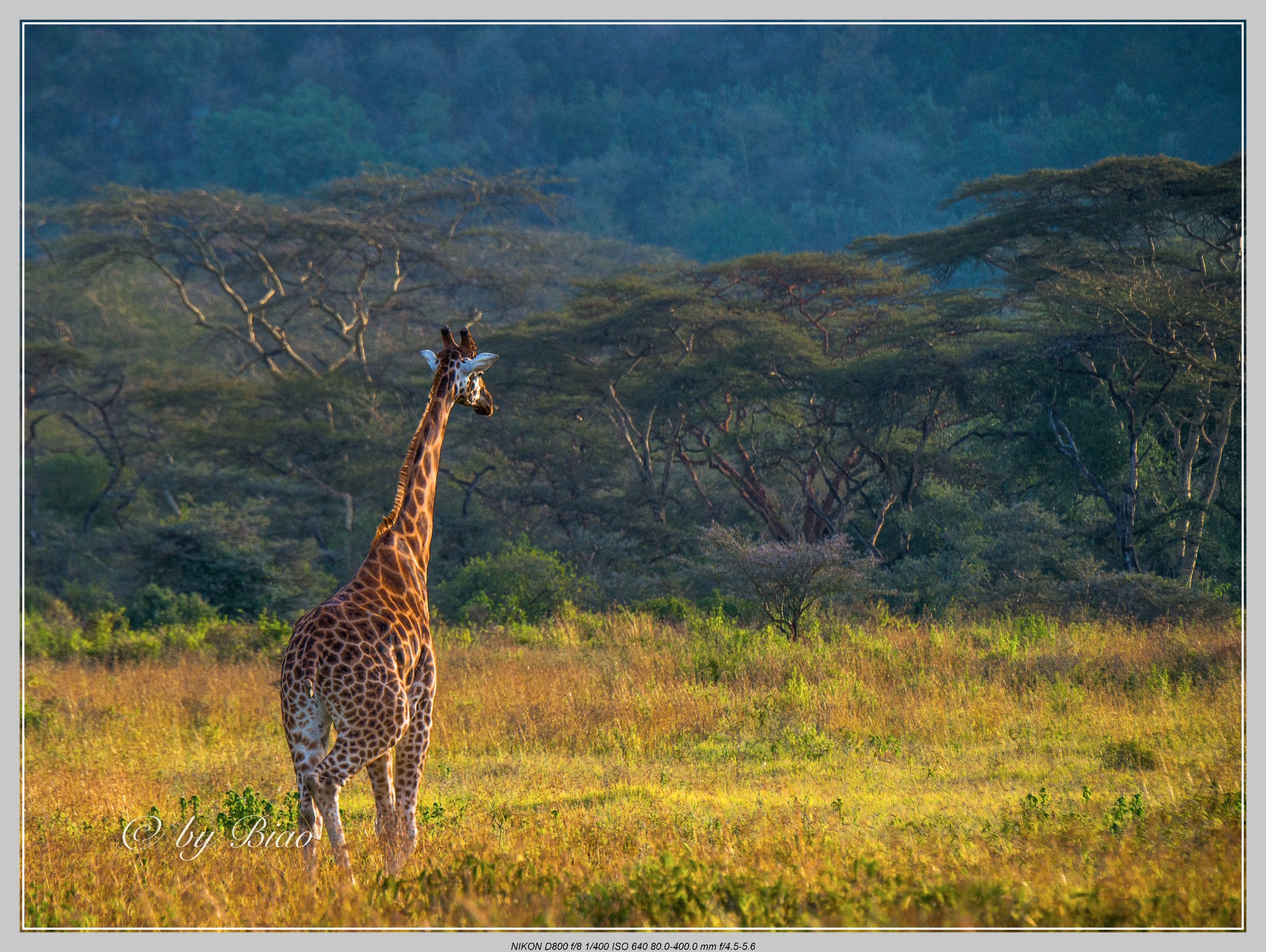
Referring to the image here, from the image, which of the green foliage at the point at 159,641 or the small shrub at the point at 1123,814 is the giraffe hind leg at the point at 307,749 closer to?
the small shrub at the point at 1123,814

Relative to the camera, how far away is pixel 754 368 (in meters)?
17.6

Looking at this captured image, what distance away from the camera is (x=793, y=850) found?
4.53 metres

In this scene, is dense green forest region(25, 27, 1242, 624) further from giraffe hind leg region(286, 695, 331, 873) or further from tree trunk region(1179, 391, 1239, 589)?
giraffe hind leg region(286, 695, 331, 873)

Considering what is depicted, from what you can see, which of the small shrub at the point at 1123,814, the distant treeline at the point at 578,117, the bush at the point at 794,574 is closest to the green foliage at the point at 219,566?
the bush at the point at 794,574

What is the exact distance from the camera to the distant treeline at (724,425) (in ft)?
47.4

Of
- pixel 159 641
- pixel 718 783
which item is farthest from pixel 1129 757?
pixel 159 641

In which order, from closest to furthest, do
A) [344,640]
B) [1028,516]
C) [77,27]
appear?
[344,640], [1028,516], [77,27]

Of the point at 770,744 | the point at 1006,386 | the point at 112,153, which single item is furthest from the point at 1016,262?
the point at 112,153

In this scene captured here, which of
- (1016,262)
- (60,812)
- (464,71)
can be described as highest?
(464,71)

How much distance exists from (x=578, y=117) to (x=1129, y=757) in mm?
37838

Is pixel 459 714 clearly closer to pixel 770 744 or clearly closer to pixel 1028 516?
pixel 770 744

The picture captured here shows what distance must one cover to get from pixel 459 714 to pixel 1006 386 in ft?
34.5

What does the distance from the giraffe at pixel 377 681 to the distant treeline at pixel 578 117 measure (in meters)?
28.8

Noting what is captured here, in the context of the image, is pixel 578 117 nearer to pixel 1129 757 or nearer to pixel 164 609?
pixel 164 609
